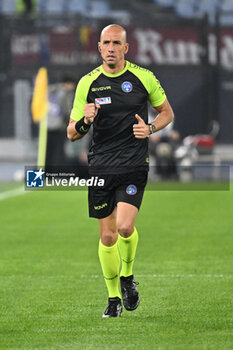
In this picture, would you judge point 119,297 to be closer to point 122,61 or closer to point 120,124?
point 120,124

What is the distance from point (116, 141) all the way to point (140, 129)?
0.23 m

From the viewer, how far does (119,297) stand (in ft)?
Answer: 23.7

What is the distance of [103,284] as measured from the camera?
8.70 metres

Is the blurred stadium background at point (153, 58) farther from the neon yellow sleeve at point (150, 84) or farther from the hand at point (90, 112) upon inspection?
the hand at point (90, 112)

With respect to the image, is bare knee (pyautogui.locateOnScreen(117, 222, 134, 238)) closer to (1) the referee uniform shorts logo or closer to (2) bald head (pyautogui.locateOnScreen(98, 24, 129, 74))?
(1) the referee uniform shorts logo

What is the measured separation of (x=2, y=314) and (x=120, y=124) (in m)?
1.58

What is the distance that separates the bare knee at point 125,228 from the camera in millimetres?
7090

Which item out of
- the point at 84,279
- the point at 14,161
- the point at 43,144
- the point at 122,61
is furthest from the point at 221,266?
the point at 14,161

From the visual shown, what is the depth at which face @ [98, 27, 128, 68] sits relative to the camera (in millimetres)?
7008

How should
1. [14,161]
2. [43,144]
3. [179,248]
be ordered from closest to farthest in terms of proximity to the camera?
[179,248], [43,144], [14,161]

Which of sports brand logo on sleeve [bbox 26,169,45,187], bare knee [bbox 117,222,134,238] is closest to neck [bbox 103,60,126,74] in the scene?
bare knee [bbox 117,222,134,238]

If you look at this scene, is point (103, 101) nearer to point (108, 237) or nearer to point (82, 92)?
point (82, 92)

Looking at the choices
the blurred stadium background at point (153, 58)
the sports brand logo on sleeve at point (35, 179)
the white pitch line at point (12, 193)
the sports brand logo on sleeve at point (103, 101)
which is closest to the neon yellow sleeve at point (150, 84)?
the sports brand logo on sleeve at point (103, 101)

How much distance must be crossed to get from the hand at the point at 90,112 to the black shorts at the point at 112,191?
0.45m
